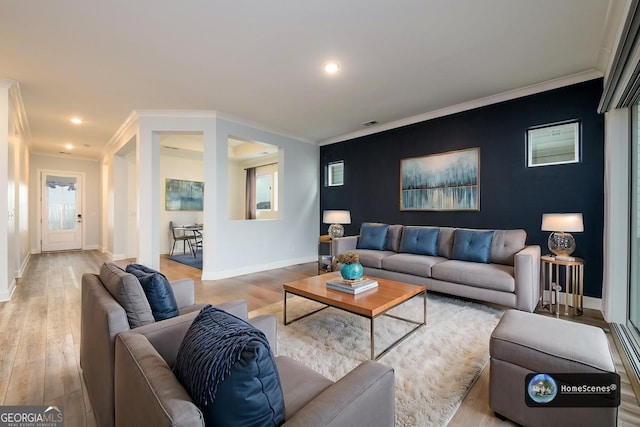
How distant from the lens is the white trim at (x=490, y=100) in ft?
10.8

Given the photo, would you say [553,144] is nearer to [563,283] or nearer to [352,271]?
[563,283]

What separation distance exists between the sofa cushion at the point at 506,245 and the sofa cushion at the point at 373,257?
1.30 m

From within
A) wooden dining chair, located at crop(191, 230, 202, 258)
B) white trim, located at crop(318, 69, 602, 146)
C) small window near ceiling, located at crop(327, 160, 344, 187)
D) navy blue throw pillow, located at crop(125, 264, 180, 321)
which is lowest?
wooden dining chair, located at crop(191, 230, 202, 258)

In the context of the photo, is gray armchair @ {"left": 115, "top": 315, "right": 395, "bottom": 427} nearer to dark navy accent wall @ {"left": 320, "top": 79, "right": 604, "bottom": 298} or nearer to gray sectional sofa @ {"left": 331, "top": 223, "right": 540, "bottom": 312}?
gray sectional sofa @ {"left": 331, "top": 223, "right": 540, "bottom": 312}

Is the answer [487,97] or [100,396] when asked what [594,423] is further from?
[487,97]

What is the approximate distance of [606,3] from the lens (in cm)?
219

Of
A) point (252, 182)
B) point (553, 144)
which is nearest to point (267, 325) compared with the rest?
point (553, 144)

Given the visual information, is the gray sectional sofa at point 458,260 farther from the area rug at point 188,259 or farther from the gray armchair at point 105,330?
the area rug at point 188,259

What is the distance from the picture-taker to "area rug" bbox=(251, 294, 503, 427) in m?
1.72

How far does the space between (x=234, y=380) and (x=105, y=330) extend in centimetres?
89

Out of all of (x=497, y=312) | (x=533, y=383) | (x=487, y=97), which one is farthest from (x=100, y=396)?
(x=487, y=97)

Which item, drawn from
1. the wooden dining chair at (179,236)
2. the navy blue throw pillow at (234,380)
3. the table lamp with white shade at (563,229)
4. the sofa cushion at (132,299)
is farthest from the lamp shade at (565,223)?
the wooden dining chair at (179,236)

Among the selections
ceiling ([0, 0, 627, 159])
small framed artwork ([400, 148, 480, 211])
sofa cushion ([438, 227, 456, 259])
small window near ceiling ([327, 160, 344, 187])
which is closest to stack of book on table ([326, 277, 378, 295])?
sofa cushion ([438, 227, 456, 259])

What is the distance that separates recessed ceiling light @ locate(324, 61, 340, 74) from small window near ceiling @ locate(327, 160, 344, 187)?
9.56 feet
